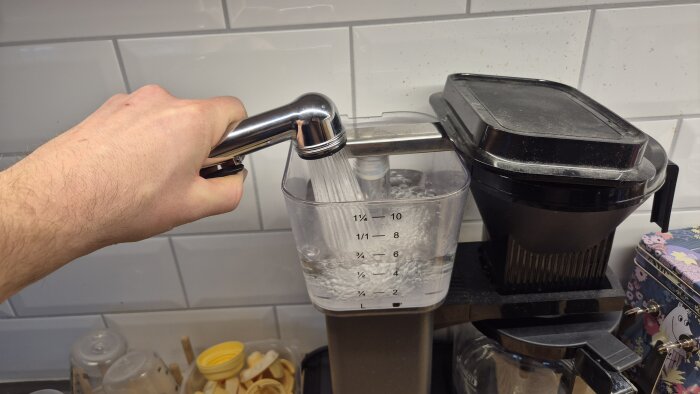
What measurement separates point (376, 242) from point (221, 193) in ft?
0.41

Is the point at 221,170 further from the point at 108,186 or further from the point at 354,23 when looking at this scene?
the point at 354,23

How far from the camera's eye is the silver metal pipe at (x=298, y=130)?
13.1 inches

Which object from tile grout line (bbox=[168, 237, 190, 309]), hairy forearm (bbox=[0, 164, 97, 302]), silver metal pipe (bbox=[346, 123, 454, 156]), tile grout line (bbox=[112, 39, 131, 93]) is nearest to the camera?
hairy forearm (bbox=[0, 164, 97, 302])

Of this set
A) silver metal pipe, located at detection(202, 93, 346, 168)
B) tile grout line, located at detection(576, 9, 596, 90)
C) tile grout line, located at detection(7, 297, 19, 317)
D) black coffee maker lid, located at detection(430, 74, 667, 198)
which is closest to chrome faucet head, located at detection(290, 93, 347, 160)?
silver metal pipe, located at detection(202, 93, 346, 168)

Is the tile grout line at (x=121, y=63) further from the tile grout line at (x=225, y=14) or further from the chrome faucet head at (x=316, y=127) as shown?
the chrome faucet head at (x=316, y=127)

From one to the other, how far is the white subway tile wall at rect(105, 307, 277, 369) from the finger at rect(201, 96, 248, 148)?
1.16 ft

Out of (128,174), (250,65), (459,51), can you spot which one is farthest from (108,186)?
(459,51)

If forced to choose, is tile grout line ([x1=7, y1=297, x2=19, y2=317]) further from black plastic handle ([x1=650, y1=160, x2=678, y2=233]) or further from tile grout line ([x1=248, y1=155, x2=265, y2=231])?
black plastic handle ([x1=650, y1=160, x2=678, y2=233])

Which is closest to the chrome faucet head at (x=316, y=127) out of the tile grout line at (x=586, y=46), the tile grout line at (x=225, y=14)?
the tile grout line at (x=225, y=14)

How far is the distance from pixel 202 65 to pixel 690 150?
0.56 meters

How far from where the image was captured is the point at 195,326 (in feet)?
2.24

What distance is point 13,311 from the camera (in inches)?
26.5

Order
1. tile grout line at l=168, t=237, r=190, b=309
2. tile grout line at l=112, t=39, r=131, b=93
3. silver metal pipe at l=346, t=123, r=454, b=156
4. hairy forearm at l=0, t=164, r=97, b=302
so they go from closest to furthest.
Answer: hairy forearm at l=0, t=164, r=97, b=302 < silver metal pipe at l=346, t=123, r=454, b=156 < tile grout line at l=112, t=39, r=131, b=93 < tile grout line at l=168, t=237, r=190, b=309

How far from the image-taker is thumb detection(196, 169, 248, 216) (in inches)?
14.3
